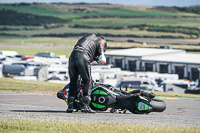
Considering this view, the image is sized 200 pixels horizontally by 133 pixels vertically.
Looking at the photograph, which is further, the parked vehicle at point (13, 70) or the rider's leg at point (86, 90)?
the parked vehicle at point (13, 70)

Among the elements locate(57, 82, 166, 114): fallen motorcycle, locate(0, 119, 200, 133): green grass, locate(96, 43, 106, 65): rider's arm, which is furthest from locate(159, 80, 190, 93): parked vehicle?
locate(0, 119, 200, 133): green grass

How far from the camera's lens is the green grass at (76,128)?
932 cm

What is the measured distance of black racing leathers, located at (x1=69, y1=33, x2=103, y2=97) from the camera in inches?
481

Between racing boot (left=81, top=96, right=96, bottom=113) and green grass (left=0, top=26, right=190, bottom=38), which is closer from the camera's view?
racing boot (left=81, top=96, right=96, bottom=113)

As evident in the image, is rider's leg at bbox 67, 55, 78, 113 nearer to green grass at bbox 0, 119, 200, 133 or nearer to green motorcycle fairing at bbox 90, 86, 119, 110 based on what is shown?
green motorcycle fairing at bbox 90, 86, 119, 110

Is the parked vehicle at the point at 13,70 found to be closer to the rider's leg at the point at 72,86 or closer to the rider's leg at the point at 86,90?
the rider's leg at the point at 72,86

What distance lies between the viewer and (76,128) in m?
9.51

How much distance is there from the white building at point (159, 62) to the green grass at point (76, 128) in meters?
56.1

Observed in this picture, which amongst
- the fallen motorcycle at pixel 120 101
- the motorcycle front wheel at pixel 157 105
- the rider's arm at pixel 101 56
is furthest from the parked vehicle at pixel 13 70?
the motorcycle front wheel at pixel 157 105

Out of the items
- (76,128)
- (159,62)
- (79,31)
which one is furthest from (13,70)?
(79,31)

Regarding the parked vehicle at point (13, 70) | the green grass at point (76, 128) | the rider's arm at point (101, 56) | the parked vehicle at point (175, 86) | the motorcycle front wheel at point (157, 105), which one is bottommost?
the parked vehicle at point (175, 86)

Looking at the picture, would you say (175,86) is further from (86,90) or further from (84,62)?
(84,62)

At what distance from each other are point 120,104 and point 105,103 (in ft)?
1.65

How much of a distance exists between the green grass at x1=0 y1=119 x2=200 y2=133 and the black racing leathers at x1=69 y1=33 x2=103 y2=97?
2.50 metres
